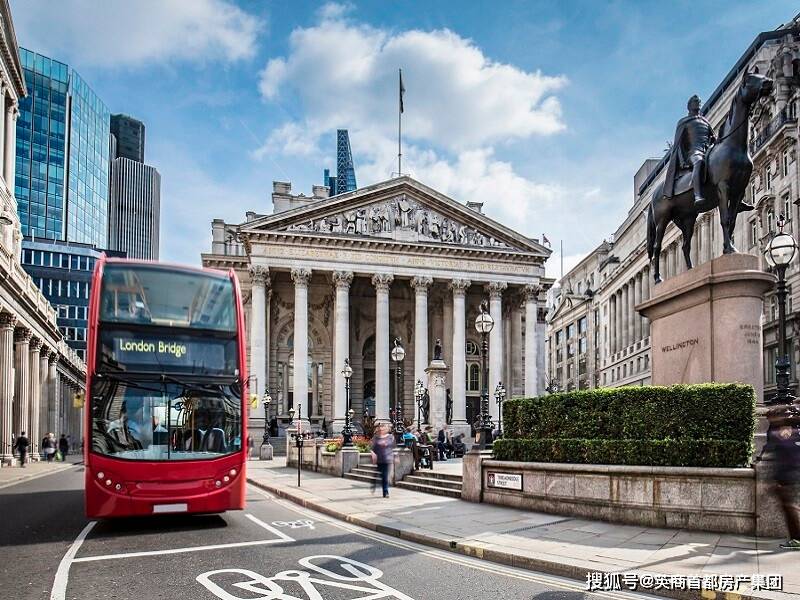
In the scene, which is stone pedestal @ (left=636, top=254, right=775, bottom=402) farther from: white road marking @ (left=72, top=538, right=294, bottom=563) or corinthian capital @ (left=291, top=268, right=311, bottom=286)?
corinthian capital @ (left=291, top=268, right=311, bottom=286)

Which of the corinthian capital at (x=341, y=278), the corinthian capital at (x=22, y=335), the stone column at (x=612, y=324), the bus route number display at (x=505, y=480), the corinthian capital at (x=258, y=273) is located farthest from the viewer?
the stone column at (x=612, y=324)

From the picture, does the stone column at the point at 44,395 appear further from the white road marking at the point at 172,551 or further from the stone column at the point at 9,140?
the white road marking at the point at 172,551

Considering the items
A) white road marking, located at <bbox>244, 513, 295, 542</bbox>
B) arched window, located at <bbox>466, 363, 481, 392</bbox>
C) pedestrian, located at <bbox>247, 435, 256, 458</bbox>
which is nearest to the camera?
white road marking, located at <bbox>244, 513, 295, 542</bbox>

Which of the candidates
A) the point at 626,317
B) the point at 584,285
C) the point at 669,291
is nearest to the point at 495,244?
the point at 626,317

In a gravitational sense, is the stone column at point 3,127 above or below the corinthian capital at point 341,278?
above

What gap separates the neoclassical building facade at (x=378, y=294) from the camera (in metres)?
54.5

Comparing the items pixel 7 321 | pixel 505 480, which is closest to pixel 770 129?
pixel 505 480

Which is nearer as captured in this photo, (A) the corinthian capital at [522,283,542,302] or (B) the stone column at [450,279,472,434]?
(B) the stone column at [450,279,472,434]

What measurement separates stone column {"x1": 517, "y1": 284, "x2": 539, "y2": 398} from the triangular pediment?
3464 millimetres

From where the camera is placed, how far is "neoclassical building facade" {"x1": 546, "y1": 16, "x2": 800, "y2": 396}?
46438mm

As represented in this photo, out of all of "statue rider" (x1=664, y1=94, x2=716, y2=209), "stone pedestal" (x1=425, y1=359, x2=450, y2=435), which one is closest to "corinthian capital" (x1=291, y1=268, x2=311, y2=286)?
"stone pedestal" (x1=425, y1=359, x2=450, y2=435)

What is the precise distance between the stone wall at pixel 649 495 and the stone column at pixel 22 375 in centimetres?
3839

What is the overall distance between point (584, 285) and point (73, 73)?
326 feet

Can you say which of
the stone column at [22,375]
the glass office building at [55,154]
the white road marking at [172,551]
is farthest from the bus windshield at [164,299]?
the glass office building at [55,154]
